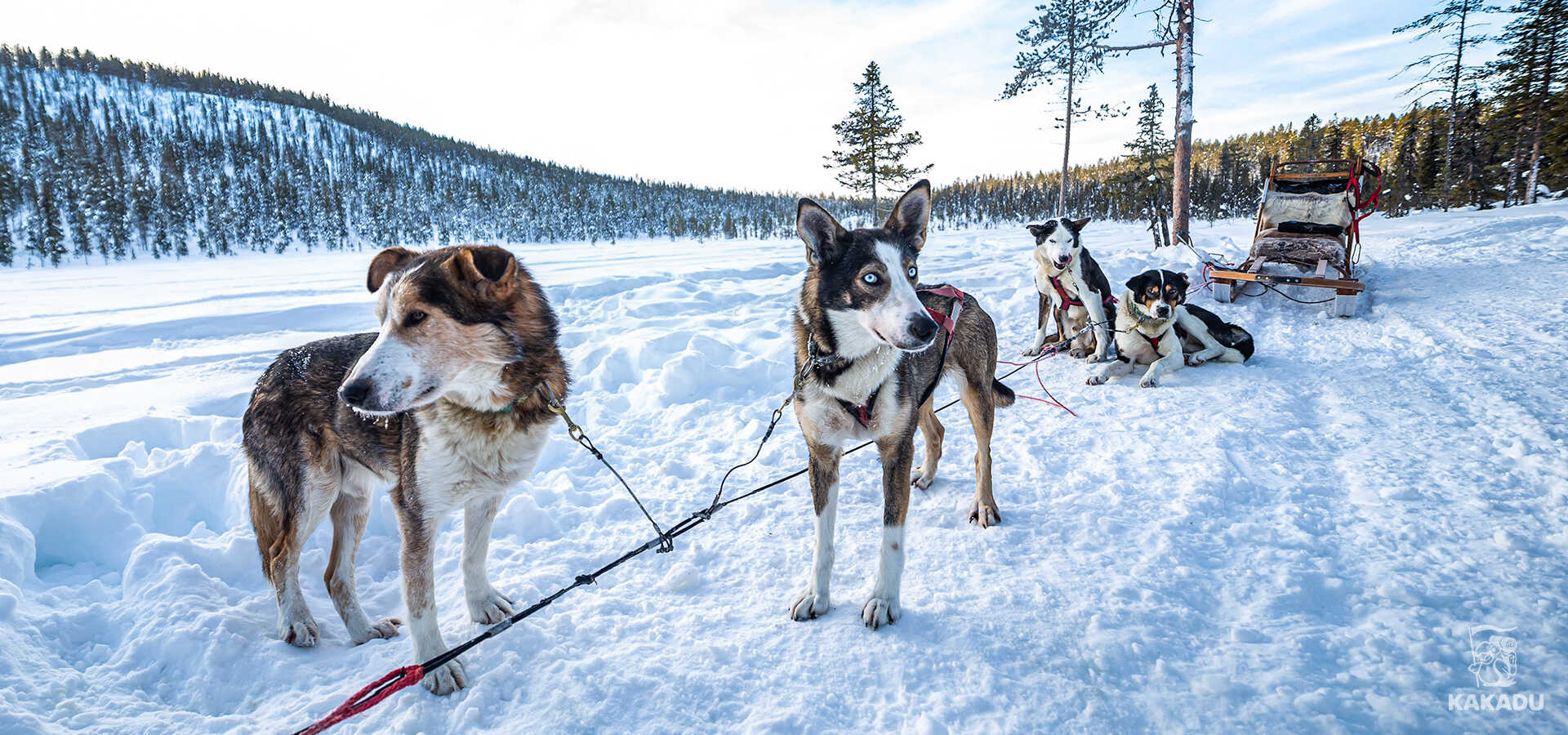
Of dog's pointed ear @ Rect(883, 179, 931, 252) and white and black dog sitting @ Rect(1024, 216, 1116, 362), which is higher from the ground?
dog's pointed ear @ Rect(883, 179, 931, 252)

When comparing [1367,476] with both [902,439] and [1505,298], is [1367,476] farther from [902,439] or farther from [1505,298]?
[1505,298]

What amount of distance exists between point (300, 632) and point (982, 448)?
A: 12.7ft

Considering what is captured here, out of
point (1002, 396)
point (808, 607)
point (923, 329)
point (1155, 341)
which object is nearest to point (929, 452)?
point (1002, 396)

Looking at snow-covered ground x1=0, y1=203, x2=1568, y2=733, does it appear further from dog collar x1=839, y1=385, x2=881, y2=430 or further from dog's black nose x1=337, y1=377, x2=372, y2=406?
dog's black nose x1=337, y1=377, x2=372, y2=406

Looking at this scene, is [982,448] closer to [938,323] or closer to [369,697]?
[938,323]

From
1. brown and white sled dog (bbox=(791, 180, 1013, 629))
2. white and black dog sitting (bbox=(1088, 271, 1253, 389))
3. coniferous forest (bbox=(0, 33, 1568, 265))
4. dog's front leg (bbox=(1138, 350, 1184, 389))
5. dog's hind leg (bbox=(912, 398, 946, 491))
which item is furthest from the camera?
coniferous forest (bbox=(0, 33, 1568, 265))

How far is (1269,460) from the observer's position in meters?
4.16

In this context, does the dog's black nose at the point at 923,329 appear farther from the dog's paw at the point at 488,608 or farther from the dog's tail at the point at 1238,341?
the dog's tail at the point at 1238,341

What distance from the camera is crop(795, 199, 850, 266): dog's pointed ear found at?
3.00m

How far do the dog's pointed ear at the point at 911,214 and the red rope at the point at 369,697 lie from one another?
10.2 ft

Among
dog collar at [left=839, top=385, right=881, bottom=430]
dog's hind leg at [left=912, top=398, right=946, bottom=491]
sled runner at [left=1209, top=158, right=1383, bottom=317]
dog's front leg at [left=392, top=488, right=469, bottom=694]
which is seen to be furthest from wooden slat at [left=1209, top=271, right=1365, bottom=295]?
dog's front leg at [left=392, top=488, right=469, bottom=694]

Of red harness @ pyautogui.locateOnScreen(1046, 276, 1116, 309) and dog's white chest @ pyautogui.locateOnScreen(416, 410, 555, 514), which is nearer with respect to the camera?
dog's white chest @ pyautogui.locateOnScreen(416, 410, 555, 514)

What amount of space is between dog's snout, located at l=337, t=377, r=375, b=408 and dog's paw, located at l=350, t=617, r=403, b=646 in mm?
1522

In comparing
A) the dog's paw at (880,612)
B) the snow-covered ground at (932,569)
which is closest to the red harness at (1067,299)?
the snow-covered ground at (932,569)
